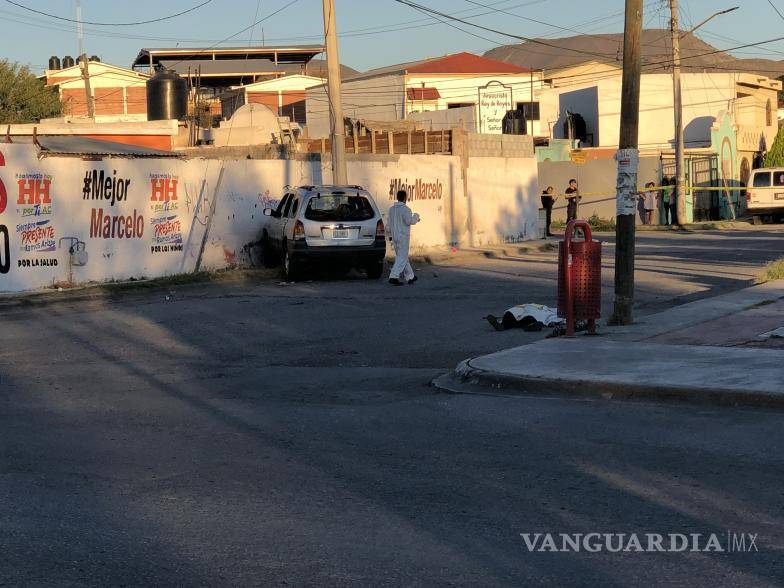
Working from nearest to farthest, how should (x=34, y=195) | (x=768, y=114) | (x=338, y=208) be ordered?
1. (x=34, y=195)
2. (x=338, y=208)
3. (x=768, y=114)

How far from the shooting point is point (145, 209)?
806 inches

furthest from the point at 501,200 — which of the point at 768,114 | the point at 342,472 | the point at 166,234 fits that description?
the point at 768,114

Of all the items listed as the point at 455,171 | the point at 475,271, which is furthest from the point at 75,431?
the point at 455,171

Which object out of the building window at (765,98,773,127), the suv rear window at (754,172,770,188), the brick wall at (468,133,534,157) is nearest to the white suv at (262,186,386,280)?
the brick wall at (468,133,534,157)

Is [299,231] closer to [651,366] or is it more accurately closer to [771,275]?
[771,275]

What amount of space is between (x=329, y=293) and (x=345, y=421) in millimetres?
10155

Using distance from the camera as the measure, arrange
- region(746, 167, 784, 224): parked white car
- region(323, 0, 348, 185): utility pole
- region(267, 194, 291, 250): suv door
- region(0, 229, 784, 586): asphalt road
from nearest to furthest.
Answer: region(0, 229, 784, 586): asphalt road → region(267, 194, 291, 250): suv door → region(323, 0, 348, 185): utility pole → region(746, 167, 784, 224): parked white car

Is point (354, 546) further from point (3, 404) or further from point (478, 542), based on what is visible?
point (3, 404)

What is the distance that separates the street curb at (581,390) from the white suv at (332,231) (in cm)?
979

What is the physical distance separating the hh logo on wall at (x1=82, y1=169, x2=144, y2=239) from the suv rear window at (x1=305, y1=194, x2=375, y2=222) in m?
3.31

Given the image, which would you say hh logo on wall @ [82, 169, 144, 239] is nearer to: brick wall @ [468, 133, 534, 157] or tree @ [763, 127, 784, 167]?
brick wall @ [468, 133, 534, 157]

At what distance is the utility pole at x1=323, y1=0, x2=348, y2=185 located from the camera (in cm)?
2302

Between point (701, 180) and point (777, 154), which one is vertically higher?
point (777, 154)

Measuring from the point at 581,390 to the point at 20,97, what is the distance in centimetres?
6159
